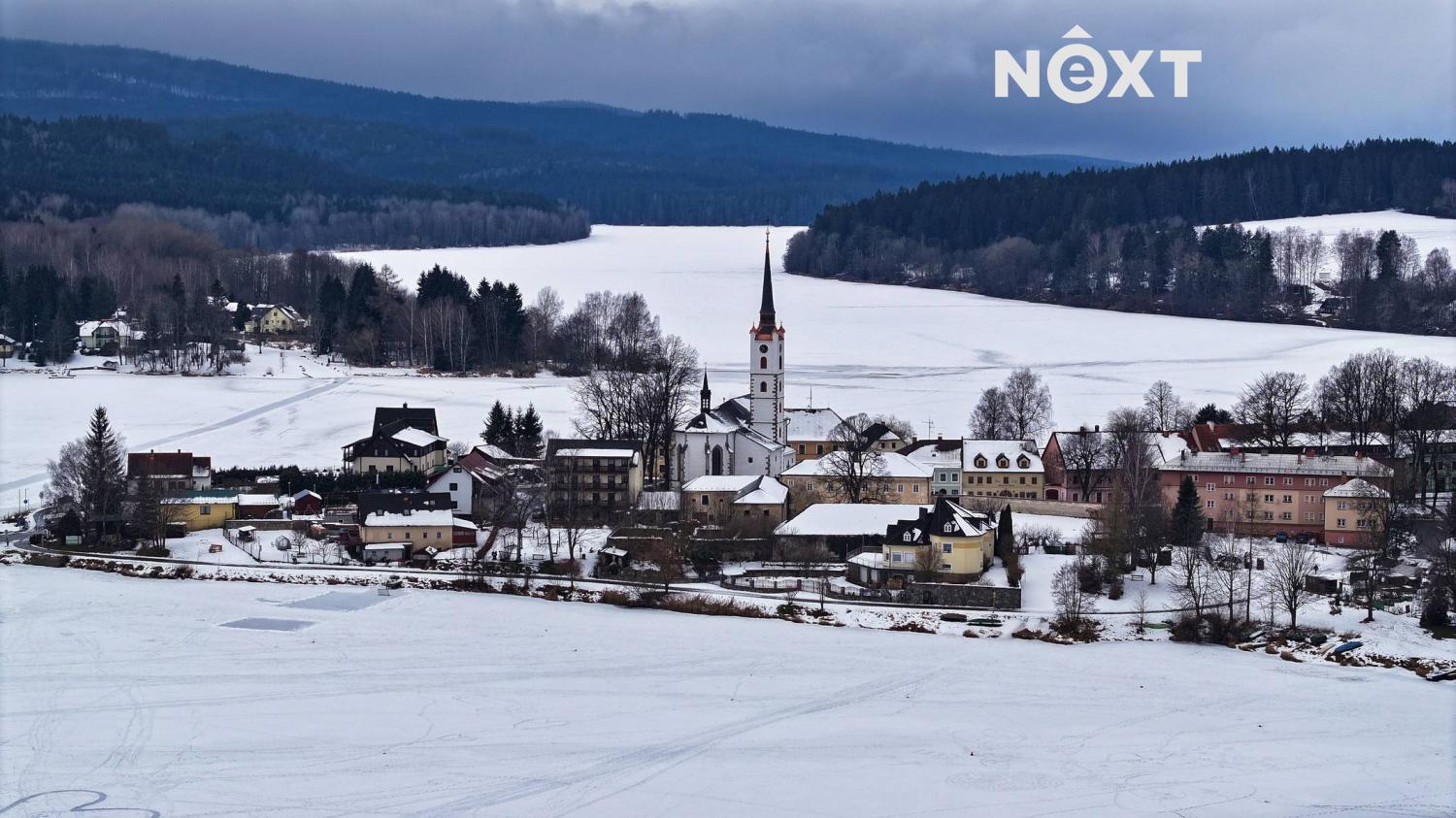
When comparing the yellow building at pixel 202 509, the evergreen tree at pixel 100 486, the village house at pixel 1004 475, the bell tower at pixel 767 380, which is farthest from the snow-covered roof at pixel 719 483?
the evergreen tree at pixel 100 486

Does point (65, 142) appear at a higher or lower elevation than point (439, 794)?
higher

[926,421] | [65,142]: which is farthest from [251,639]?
[65,142]

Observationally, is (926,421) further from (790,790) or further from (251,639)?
(790,790)

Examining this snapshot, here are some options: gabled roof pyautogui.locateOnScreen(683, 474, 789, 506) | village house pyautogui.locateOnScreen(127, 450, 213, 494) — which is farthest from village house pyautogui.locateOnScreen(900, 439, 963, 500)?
village house pyautogui.locateOnScreen(127, 450, 213, 494)

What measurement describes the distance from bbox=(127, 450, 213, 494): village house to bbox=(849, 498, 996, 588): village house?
17031mm

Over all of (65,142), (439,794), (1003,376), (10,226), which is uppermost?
(65,142)

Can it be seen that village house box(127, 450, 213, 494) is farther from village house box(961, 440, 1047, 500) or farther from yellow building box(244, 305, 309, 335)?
yellow building box(244, 305, 309, 335)

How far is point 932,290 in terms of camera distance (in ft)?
321

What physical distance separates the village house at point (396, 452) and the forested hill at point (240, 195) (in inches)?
3044

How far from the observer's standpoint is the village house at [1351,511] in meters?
33.6

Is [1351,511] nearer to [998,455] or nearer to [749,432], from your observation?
[998,455]

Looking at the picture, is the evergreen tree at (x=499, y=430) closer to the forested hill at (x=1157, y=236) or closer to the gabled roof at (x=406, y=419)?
the gabled roof at (x=406, y=419)

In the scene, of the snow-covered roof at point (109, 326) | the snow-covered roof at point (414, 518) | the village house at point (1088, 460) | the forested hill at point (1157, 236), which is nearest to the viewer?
the snow-covered roof at point (414, 518)

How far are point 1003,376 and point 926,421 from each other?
11035mm
